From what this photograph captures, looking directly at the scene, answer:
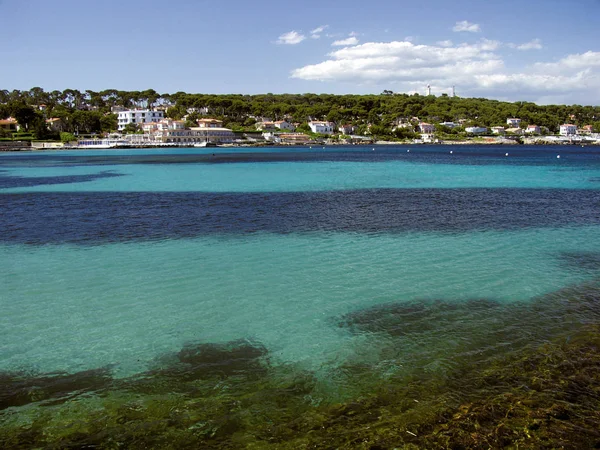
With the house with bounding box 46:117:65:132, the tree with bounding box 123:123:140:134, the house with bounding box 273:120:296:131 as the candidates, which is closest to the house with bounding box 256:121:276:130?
the house with bounding box 273:120:296:131

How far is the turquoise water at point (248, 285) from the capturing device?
7.03 meters

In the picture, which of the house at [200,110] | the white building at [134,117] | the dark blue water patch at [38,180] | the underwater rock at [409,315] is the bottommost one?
the underwater rock at [409,315]

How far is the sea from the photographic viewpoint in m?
6.70

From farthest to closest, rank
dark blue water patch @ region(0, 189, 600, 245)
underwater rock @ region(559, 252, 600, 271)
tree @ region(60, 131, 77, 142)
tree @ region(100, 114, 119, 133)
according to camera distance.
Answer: tree @ region(100, 114, 119, 133) → tree @ region(60, 131, 77, 142) → dark blue water patch @ region(0, 189, 600, 245) → underwater rock @ region(559, 252, 600, 271)

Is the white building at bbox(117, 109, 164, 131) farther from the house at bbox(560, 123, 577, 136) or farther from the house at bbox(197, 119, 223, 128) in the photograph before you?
the house at bbox(560, 123, 577, 136)

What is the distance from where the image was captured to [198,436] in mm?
4832

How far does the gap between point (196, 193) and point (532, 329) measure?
2100 cm

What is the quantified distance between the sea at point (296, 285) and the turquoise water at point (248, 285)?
0.13 ft

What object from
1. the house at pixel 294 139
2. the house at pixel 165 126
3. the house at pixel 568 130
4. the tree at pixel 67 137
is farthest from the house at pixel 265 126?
the house at pixel 568 130

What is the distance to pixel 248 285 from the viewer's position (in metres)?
9.74

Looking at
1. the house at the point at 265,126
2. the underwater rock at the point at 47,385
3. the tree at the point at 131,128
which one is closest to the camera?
the underwater rock at the point at 47,385

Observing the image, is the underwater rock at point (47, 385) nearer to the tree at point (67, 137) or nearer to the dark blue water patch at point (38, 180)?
the dark blue water patch at point (38, 180)

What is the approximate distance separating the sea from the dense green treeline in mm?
114626

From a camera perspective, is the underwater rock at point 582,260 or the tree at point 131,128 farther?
the tree at point 131,128
